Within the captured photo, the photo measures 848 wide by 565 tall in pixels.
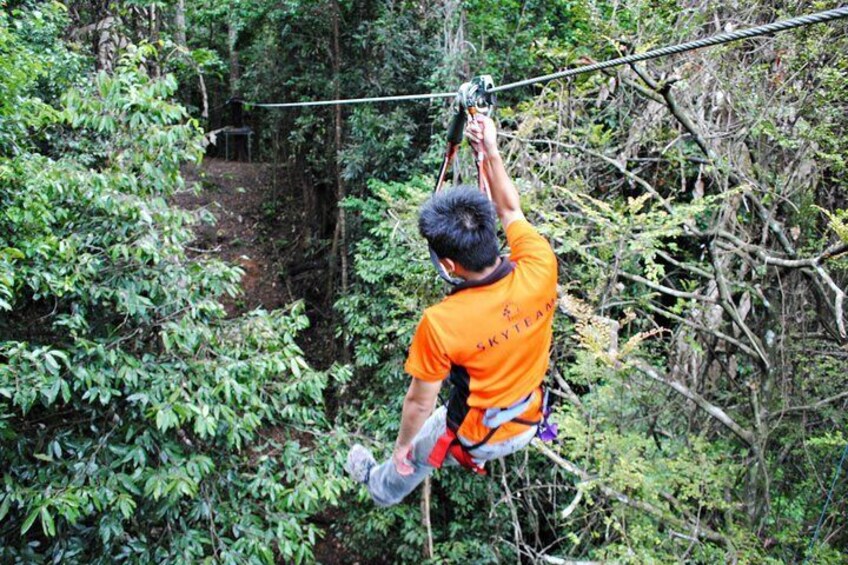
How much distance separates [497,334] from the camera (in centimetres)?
173

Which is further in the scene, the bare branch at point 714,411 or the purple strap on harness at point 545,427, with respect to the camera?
the bare branch at point 714,411

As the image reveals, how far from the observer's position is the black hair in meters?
1.72

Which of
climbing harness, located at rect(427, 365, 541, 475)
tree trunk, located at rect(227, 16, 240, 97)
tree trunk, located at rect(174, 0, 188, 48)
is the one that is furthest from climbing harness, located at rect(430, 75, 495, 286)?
tree trunk, located at rect(227, 16, 240, 97)

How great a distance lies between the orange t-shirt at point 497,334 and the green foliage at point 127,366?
1.66 m

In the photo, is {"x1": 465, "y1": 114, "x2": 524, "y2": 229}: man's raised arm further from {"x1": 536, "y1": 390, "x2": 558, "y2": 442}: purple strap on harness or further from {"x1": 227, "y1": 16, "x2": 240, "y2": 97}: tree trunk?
{"x1": 227, "y1": 16, "x2": 240, "y2": 97}: tree trunk

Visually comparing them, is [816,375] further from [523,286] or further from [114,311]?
[114,311]

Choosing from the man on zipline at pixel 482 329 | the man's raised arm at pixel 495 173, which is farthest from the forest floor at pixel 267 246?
the man's raised arm at pixel 495 173

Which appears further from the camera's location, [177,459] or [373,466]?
[177,459]

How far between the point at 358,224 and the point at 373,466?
219 inches

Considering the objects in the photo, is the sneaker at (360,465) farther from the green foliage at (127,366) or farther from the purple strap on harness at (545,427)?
the green foliage at (127,366)

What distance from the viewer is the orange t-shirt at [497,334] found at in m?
1.69

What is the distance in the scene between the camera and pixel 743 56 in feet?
12.4

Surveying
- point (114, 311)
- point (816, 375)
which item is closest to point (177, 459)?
point (114, 311)

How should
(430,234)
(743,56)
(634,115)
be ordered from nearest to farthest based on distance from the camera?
(430,234) < (743,56) < (634,115)
